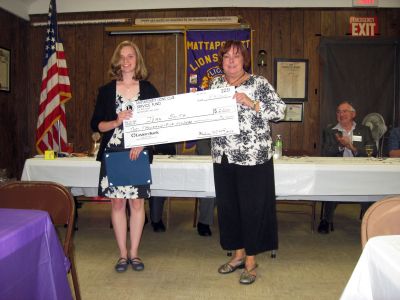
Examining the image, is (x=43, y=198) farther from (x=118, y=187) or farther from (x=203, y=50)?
(x=203, y=50)

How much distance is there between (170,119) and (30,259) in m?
1.42

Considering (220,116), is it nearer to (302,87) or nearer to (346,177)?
(346,177)

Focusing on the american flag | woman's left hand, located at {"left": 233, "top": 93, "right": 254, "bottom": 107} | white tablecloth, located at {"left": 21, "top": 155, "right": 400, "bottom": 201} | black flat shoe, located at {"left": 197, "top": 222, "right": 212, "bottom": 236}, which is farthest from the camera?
the american flag

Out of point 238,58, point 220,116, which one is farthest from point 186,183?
point 238,58

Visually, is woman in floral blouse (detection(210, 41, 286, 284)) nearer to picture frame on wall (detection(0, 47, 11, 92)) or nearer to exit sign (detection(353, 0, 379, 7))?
exit sign (detection(353, 0, 379, 7))

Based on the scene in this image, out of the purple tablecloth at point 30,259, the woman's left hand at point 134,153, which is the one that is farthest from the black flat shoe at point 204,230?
the purple tablecloth at point 30,259

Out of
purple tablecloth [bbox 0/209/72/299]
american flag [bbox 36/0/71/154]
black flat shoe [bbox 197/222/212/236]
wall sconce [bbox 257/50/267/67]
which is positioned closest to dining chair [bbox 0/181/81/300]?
purple tablecloth [bbox 0/209/72/299]

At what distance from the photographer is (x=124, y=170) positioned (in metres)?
2.50

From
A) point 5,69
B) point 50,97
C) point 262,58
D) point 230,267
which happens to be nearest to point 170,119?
point 230,267

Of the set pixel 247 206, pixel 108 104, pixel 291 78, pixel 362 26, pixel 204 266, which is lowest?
pixel 204 266

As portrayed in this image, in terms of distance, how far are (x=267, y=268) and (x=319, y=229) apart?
1.21 m

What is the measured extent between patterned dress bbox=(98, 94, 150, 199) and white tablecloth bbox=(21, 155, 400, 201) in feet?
1.73

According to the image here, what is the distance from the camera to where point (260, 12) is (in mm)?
5496

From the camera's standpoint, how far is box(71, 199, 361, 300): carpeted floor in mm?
2364
